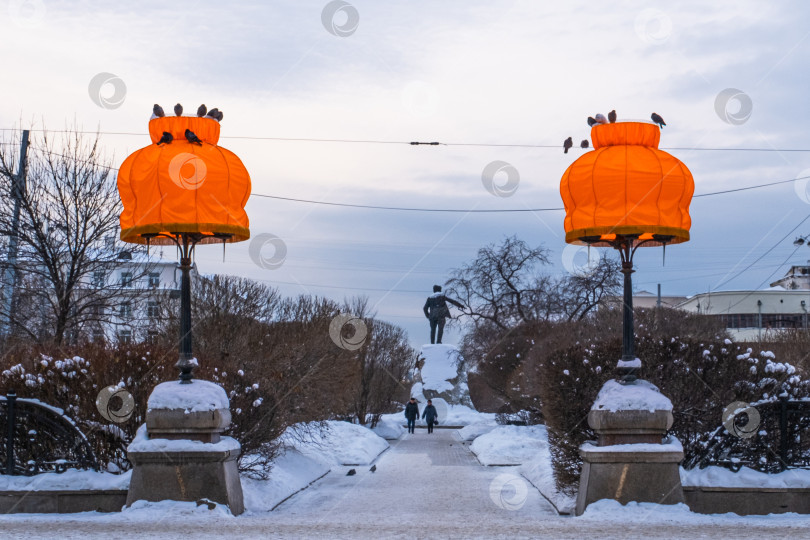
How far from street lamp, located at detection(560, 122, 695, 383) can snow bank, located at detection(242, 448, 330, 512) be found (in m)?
5.54

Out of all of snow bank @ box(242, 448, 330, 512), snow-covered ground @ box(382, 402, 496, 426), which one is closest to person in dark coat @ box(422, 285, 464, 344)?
snow-covered ground @ box(382, 402, 496, 426)

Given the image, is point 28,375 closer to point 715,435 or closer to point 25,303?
point 715,435

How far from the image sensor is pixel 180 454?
36.3 ft

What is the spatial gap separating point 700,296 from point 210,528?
75752 mm

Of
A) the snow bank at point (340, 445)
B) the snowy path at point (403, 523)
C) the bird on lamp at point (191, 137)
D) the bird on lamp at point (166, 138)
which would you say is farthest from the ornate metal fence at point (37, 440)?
the snow bank at point (340, 445)

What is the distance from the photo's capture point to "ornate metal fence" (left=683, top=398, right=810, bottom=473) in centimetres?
1198

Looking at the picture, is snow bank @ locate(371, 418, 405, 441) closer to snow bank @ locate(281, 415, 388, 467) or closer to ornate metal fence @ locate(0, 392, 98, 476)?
snow bank @ locate(281, 415, 388, 467)

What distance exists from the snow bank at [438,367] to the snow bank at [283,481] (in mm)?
28405

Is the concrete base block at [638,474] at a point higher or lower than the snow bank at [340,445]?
higher

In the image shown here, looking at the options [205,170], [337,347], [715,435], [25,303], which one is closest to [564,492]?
[715,435]

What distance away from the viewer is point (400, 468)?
22.2 metres

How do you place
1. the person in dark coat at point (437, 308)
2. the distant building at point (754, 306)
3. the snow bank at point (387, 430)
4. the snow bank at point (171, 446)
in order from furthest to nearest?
the distant building at point (754, 306) → the person in dark coat at point (437, 308) → the snow bank at point (387, 430) → the snow bank at point (171, 446)

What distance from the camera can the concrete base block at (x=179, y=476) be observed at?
11.1 metres

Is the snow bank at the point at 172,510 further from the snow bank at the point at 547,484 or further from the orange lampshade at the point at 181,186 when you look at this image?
the snow bank at the point at 547,484
